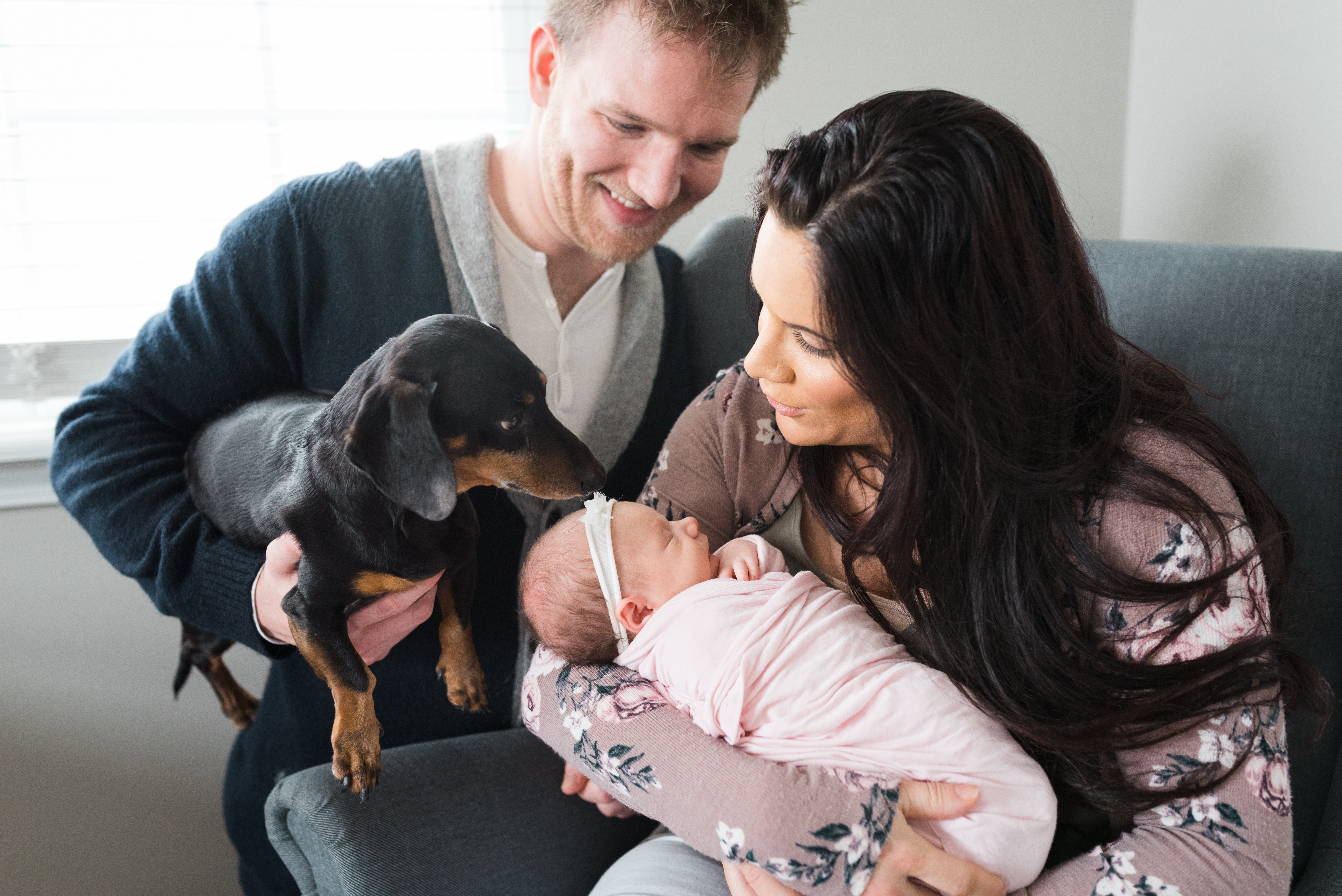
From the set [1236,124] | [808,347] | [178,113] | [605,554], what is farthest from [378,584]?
[1236,124]

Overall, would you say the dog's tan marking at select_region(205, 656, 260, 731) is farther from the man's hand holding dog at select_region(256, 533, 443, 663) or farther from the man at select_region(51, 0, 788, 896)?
the man's hand holding dog at select_region(256, 533, 443, 663)

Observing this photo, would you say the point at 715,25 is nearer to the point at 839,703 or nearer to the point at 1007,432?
the point at 1007,432

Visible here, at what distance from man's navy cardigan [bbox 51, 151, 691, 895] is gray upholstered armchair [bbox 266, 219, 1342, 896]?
16 centimetres

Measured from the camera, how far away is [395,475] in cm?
86

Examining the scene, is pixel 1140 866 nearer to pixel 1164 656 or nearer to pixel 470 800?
pixel 1164 656

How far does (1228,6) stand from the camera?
174cm

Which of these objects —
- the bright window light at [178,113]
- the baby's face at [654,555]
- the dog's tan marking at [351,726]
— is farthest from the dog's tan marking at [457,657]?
the bright window light at [178,113]

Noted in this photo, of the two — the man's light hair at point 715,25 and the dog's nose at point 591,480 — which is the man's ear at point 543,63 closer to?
the man's light hair at point 715,25

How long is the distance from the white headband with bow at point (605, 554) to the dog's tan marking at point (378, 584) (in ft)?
0.75

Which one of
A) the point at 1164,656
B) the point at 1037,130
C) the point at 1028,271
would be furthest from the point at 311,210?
the point at 1037,130

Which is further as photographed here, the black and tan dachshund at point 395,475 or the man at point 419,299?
the man at point 419,299

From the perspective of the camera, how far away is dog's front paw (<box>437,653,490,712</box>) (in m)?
1.09

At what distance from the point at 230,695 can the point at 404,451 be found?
883 mm

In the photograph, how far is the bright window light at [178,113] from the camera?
1817 millimetres
